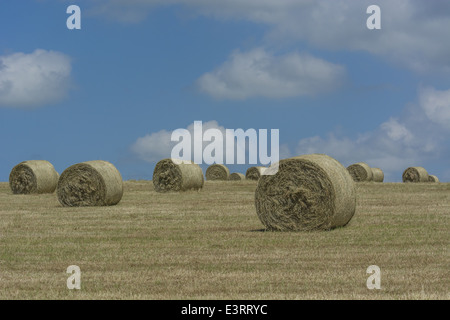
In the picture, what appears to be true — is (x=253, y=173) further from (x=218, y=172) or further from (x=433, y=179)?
(x=433, y=179)

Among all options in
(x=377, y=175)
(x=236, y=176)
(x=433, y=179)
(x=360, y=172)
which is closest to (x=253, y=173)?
(x=236, y=176)

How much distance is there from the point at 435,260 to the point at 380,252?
3.98 ft

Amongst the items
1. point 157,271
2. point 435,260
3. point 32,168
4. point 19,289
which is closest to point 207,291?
point 157,271

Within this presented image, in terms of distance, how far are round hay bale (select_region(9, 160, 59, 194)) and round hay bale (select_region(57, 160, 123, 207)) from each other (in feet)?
25.1

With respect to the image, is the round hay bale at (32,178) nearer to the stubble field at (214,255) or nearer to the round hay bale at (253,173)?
the stubble field at (214,255)

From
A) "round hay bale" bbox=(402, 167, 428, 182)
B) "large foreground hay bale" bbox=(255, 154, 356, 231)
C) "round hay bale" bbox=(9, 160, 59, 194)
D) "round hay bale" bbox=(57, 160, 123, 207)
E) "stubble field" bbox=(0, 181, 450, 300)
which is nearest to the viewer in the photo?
"stubble field" bbox=(0, 181, 450, 300)

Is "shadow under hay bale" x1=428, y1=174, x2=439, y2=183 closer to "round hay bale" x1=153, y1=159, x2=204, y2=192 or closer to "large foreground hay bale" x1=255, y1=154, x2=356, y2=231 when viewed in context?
"round hay bale" x1=153, y1=159, x2=204, y2=192

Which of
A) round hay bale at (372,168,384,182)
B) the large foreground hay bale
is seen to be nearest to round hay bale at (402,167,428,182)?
round hay bale at (372,168,384,182)

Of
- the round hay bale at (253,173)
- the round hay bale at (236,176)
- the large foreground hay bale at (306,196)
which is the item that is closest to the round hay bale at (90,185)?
the large foreground hay bale at (306,196)

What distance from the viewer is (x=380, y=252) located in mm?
12766

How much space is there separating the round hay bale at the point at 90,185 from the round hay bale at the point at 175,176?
765 cm

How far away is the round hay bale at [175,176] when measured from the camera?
33.4 meters

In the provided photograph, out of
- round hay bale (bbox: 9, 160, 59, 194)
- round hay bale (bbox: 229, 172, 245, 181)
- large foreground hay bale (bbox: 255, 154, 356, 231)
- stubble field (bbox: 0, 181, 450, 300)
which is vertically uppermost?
round hay bale (bbox: 229, 172, 245, 181)

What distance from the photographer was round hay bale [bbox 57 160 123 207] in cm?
2519
